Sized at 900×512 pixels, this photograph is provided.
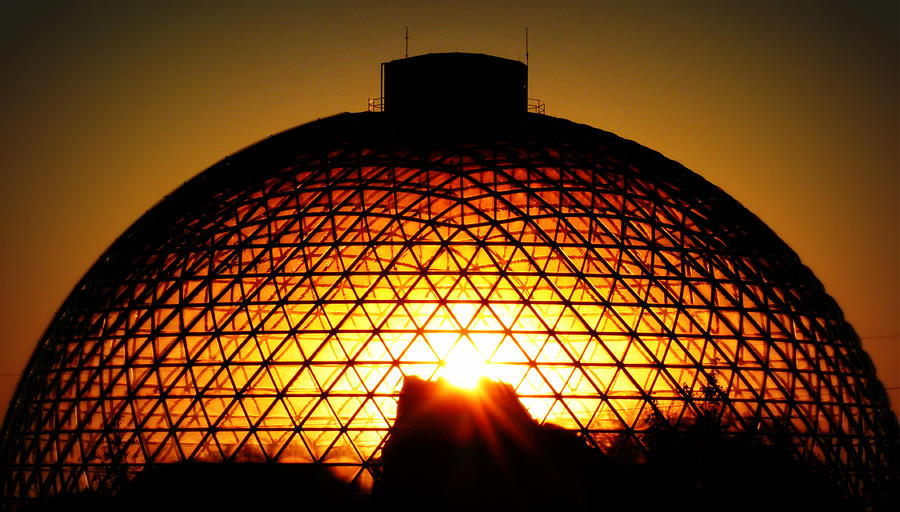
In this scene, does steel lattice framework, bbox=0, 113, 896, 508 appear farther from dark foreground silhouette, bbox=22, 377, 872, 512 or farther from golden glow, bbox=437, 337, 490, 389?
dark foreground silhouette, bbox=22, 377, 872, 512

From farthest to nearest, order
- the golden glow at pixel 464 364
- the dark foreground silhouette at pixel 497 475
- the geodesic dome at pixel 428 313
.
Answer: the geodesic dome at pixel 428 313
the golden glow at pixel 464 364
the dark foreground silhouette at pixel 497 475

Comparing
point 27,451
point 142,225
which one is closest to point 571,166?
point 142,225

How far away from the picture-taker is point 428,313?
3738 centimetres

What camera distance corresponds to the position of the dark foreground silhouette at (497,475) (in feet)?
99.7

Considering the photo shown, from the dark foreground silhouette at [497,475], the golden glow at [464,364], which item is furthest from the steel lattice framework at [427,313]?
the dark foreground silhouette at [497,475]

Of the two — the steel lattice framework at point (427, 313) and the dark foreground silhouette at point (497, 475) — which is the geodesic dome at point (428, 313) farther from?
the dark foreground silhouette at point (497, 475)

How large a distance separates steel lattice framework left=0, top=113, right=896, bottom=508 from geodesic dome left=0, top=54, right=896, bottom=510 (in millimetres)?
72

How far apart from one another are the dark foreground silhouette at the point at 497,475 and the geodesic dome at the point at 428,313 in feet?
2.28

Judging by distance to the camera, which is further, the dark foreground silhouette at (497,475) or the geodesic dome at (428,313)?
the geodesic dome at (428,313)

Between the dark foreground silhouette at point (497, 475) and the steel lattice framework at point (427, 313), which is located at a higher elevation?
the steel lattice framework at point (427, 313)

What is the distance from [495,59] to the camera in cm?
4069

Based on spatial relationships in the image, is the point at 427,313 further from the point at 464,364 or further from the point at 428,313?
A: the point at 464,364

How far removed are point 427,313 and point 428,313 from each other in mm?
68

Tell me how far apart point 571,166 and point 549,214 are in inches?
73.9
